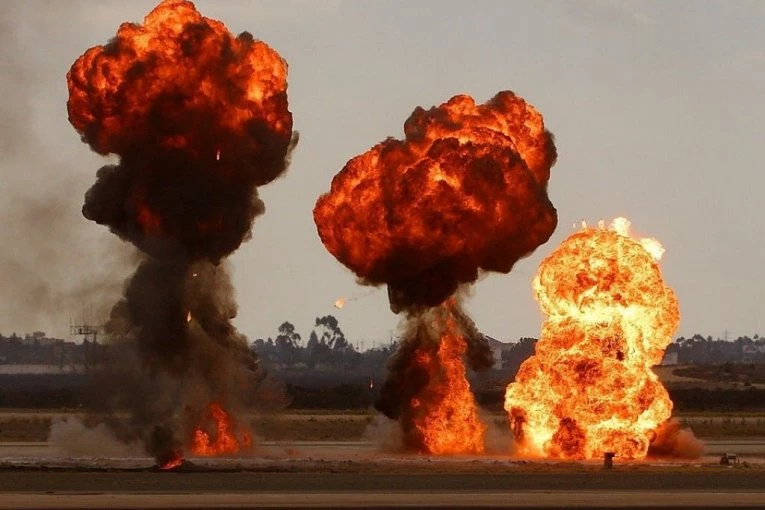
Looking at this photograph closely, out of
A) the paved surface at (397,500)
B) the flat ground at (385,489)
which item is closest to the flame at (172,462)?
the flat ground at (385,489)

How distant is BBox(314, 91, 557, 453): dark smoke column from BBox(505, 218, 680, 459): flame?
3.06 m

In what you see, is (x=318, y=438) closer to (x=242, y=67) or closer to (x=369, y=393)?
(x=242, y=67)

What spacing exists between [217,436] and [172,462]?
10556 mm

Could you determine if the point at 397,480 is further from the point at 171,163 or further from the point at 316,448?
the point at 316,448

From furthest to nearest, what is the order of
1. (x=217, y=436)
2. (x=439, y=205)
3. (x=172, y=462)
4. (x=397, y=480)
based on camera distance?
(x=217, y=436) < (x=439, y=205) < (x=172, y=462) < (x=397, y=480)

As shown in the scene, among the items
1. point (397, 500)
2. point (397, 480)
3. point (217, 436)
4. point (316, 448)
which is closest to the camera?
point (397, 500)

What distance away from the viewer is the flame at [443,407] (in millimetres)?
93500

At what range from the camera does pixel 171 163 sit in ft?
289

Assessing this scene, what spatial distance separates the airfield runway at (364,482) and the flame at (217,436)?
146 centimetres

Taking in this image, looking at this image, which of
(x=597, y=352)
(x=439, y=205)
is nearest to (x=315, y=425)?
(x=439, y=205)

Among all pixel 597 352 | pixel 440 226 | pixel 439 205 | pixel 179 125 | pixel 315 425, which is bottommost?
pixel 315 425

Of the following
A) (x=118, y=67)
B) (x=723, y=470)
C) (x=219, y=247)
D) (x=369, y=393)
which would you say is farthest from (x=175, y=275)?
(x=369, y=393)

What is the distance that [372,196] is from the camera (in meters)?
91.4

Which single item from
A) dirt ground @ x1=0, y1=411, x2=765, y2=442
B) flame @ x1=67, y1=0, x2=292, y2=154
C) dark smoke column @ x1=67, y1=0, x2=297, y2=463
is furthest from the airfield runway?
flame @ x1=67, y1=0, x2=292, y2=154
